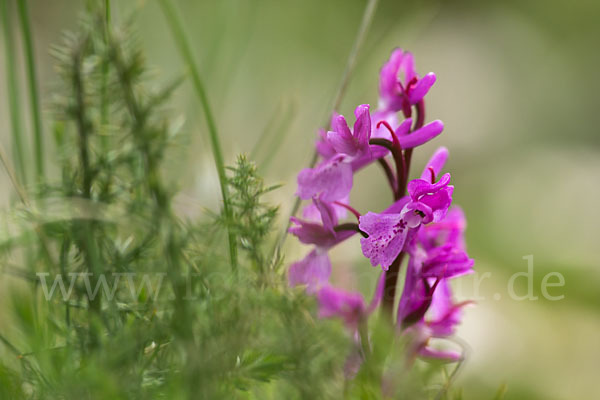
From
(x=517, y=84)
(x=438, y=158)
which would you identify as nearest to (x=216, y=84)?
(x=438, y=158)

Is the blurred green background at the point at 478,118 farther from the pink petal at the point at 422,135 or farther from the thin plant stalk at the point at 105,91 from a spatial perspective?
the pink petal at the point at 422,135

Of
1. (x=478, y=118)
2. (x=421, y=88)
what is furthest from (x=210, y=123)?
(x=478, y=118)

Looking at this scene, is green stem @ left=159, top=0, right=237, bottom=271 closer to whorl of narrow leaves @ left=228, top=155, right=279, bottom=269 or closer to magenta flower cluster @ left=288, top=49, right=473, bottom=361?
whorl of narrow leaves @ left=228, top=155, right=279, bottom=269

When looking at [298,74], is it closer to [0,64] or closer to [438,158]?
[0,64]

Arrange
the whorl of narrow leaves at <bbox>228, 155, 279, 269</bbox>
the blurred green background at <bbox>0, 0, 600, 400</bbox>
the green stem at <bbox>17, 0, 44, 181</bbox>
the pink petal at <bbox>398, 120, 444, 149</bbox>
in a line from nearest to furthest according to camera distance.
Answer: the whorl of narrow leaves at <bbox>228, 155, 279, 269</bbox>, the pink petal at <bbox>398, 120, 444, 149</bbox>, the green stem at <bbox>17, 0, 44, 181</bbox>, the blurred green background at <bbox>0, 0, 600, 400</bbox>

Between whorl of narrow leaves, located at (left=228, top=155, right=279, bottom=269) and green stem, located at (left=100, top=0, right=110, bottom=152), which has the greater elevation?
green stem, located at (left=100, top=0, right=110, bottom=152)

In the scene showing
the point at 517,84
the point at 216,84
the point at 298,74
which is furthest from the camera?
the point at 517,84

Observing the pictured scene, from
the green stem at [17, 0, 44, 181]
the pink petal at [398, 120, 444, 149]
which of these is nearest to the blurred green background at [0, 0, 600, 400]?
the green stem at [17, 0, 44, 181]
